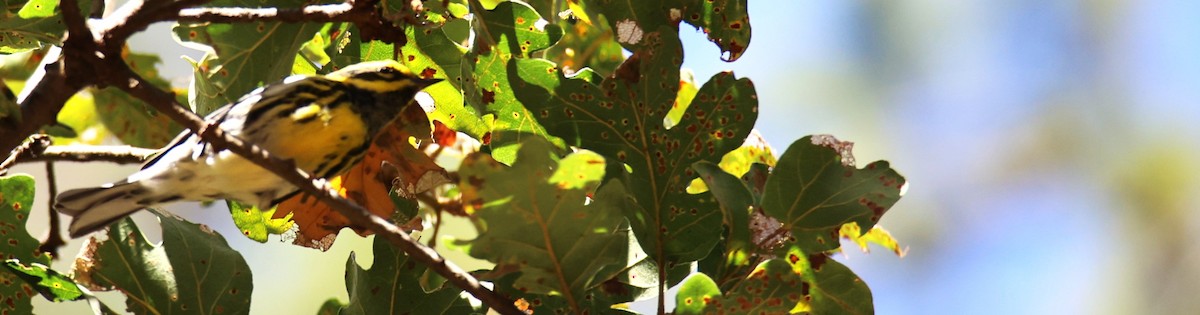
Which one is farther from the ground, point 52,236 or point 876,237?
point 876,237

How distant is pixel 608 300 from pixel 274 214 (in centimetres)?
67

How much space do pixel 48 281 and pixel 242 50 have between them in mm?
433

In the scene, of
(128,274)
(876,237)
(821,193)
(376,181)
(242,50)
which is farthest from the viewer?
(876,237)

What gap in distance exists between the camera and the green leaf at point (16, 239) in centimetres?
156

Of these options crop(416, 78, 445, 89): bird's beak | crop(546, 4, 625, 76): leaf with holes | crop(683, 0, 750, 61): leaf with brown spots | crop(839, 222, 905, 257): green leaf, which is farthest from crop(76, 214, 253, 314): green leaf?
crop(839, 222, 905, 257): green leaf

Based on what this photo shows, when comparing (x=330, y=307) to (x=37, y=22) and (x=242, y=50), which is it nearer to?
(x=242, y=50)

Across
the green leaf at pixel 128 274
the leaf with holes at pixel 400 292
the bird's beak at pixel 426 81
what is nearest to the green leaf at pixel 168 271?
the green leaf at pixel 128 274

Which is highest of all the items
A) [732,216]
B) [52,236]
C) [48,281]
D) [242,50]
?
[732,216]

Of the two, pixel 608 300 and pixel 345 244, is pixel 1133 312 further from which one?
pixel 608 300

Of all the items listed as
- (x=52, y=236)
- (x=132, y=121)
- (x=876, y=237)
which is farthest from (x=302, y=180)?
(x=132, y=121)

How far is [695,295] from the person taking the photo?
1.28 metres

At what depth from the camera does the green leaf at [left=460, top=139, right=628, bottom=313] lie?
1.22 m

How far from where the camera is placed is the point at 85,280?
158cm

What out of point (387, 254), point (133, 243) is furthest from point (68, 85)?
point (387, 254)
